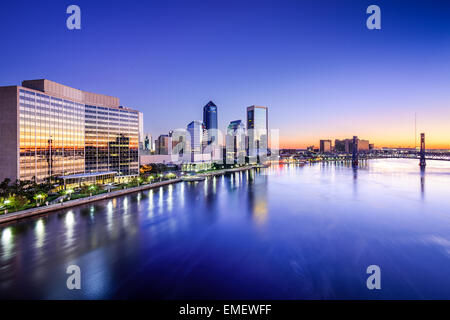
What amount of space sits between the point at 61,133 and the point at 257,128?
12103cm

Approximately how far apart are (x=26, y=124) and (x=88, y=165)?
9.33m

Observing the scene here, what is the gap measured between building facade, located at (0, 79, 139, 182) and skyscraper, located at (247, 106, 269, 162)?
105 meters

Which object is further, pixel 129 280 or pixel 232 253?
pixel 232 253

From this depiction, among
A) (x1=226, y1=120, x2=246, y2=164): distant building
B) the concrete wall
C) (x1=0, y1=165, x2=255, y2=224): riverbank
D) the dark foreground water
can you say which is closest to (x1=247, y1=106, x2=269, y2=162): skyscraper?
(x1=226, y1=120, x2=246, y2=164): distant building

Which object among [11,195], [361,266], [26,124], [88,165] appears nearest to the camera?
[361,266]

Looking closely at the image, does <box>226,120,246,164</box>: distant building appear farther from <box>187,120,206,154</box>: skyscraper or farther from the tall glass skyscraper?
<box>187,120,206,154</box>: skyscraper

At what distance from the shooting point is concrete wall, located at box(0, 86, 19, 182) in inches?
831

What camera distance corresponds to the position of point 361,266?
973 cm

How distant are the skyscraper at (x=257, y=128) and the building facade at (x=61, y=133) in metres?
105

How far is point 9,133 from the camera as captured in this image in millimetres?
21391

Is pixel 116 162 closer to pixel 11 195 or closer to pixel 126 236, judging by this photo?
pixel 11 195

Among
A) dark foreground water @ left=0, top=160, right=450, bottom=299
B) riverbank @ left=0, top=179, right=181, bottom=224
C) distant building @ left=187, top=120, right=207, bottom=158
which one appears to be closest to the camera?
dark foreground water @ left=0, top=160, right=450, bottom=299

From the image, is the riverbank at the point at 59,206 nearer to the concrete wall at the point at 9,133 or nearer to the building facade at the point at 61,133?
the building facade at the point at 61,133
